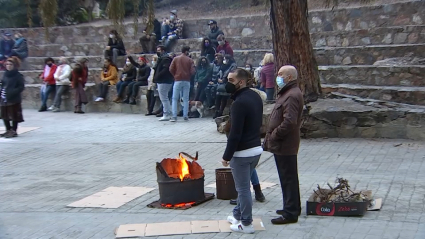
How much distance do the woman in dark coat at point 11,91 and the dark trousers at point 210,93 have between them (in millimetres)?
4754

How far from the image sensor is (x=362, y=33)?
1770cm

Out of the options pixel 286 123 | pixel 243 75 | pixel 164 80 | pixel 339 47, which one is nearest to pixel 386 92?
pixel 339 47

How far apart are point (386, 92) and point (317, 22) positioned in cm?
615

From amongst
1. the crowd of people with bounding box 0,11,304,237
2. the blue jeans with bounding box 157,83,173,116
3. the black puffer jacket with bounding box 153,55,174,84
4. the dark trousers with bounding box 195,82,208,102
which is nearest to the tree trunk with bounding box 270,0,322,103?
the crowd of people with bounding box 0,11,304,237

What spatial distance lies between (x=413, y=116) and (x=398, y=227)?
5803mm

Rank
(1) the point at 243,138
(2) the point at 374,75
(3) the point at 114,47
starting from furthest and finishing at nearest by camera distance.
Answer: (3) the point at 114,47 < (2) the point at 374,75 < (1) the point at 243,138

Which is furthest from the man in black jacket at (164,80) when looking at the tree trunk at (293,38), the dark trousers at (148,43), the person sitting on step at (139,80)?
the dark trousers at (148,43)

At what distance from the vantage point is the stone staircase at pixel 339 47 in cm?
1480

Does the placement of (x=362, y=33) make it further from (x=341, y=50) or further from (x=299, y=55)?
(x=299, y=55)

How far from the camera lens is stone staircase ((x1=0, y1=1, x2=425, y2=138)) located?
14.8 m

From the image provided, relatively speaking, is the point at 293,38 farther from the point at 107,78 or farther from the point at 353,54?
the point at 107,78

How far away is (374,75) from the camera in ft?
50.0

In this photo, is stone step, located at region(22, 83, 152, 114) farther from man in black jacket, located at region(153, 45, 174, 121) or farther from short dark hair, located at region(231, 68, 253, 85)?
short dark hair, located at region(231, 68, 253, 85)

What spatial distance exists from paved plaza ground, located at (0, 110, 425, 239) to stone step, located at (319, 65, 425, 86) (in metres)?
2.96
